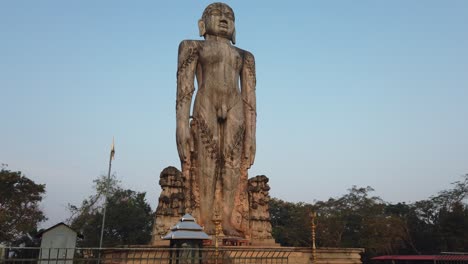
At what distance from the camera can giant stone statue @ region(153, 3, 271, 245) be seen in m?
10.0

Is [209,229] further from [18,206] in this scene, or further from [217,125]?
[18,206]

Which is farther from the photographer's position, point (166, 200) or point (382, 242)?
point (382, 242)

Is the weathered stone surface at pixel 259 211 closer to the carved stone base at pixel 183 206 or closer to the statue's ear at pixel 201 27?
the carved stone base at pixel 183 206

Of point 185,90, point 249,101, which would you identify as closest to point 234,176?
point 249,101

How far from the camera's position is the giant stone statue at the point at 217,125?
32.8 ft

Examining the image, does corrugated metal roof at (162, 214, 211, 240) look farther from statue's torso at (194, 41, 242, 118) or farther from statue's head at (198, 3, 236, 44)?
statue's head at (198, 3, 236, 44)

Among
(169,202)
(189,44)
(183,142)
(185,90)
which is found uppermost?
(189,44)

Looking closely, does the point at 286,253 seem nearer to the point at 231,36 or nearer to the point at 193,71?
the point at 193,71

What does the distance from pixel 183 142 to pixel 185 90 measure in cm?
139

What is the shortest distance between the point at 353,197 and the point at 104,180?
20.1 meters

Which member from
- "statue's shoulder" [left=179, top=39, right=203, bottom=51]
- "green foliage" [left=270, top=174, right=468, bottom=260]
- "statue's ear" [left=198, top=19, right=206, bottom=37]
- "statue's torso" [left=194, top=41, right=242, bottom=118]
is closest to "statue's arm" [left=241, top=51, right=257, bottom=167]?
"statue's torso" [left=194, top=41, right=242, bottom=118]

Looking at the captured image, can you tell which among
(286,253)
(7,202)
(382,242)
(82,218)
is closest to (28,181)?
(7,202)

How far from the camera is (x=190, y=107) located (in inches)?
413

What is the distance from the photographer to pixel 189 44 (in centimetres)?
1065
